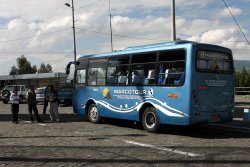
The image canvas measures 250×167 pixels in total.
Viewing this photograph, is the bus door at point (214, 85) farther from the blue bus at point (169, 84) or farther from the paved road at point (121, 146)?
the paved road at point (121, 146)

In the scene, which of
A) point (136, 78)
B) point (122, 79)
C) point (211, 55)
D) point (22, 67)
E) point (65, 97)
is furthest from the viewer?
point (22, 67)

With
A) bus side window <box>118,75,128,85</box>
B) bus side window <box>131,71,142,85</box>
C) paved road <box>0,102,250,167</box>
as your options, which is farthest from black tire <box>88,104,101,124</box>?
bus side window <box>131,71,142,85</box>

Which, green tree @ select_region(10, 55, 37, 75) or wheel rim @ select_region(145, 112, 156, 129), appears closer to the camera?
wheel rim @ select_region(145, 112, 156, 129)

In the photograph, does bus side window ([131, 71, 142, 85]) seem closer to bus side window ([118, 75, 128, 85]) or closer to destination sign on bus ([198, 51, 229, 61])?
bus side window ([118, 75, 128, 85])

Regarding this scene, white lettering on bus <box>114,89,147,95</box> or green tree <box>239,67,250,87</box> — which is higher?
green tree <box>239,67,250,87</box>

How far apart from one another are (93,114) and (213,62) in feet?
19.5

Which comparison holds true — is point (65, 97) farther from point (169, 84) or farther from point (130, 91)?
point (169, 84)

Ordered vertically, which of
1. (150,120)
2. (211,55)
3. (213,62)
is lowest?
(150,120)

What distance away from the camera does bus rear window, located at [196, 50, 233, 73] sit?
12734 millimetres

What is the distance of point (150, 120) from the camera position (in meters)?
14.0

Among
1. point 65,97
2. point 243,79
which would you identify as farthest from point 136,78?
point 243,79

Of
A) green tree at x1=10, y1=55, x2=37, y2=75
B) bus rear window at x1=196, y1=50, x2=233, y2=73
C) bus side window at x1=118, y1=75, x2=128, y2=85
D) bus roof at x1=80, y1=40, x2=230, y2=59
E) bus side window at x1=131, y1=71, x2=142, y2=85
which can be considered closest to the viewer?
bus rear window at x1=196, y1=50, x2=233, y2=73

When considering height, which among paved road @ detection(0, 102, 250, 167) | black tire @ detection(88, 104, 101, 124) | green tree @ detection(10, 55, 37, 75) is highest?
green tree @ detection(10, 55, 37, 75)

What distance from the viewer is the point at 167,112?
13070 mm
